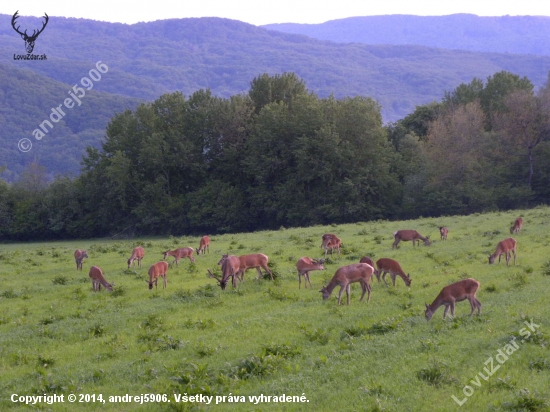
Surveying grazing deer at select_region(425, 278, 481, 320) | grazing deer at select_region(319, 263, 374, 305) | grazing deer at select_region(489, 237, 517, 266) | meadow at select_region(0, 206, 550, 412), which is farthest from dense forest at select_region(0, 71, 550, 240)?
grazing deer at select_region(425, 278, 481, 320)

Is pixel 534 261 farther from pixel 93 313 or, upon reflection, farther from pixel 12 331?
pixel 12 331

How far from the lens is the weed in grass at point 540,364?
10.2m

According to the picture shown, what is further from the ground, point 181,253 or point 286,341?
point 286,341

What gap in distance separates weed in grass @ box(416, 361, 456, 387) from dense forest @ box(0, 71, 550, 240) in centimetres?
4289

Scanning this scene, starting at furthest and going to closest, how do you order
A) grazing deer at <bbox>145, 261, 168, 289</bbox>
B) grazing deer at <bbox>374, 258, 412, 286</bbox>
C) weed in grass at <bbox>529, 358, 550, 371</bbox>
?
grazing deer at <bbox>145, 261, 168, 289</bbox> < grazing deer at <bbox>374, 258, 412, 286</bbox> < weed in grass at <bbox>529, 358, 550, 371</bbox>

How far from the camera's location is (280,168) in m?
59.8

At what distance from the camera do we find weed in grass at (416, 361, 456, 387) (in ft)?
32.7

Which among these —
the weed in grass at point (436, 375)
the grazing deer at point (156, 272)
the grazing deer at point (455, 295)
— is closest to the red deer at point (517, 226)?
the grazing deer at point (455, 295)

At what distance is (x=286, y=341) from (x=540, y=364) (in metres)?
5.31

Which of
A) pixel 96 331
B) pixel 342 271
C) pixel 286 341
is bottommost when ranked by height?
pixel 96 331

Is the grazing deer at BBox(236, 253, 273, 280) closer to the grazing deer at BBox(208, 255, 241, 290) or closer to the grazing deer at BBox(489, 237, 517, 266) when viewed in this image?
the grazing deer at BBox(208, 255, 241, 290)

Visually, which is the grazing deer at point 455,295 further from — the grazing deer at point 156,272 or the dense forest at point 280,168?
the dense forest at point 280,168

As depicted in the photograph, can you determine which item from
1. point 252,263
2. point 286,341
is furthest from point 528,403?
point 252,263

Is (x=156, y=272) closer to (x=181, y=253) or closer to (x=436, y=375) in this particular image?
(x=181, y=253)
